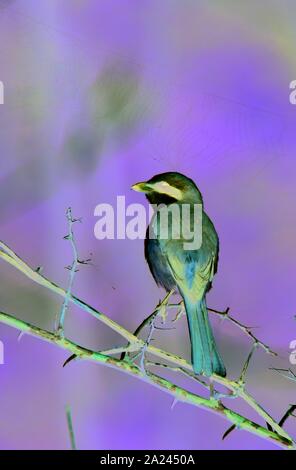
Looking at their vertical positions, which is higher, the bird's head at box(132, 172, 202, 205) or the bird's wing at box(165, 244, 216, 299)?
the bird's head at box(132, 172, 202, 205)

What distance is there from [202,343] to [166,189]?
261 millimetres

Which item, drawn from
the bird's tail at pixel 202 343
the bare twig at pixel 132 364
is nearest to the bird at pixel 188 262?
the bird's tail at pixel 202 343

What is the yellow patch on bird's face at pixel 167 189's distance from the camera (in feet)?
2.81

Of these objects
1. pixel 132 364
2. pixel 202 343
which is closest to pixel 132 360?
pixel 132 364

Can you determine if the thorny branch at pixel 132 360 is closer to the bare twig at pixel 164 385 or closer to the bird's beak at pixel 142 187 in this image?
the bare twig at pixel 164 385

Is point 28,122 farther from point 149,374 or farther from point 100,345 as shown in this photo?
point 149,374

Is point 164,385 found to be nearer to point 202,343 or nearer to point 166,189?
point 202,343

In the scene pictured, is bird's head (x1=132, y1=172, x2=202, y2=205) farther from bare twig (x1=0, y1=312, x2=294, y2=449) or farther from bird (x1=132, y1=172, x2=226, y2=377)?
bare twig (x1=0, y1=312, x2=294, y2=449)

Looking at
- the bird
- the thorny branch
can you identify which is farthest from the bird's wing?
the thorny branch

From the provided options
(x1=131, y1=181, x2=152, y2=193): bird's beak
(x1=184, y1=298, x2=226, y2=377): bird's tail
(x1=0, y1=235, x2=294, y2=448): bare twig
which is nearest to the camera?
(x1=0, y1=235, x2=294, y2=448): bare twig

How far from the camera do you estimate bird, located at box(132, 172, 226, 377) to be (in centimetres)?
70

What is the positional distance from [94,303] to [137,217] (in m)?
0.22
